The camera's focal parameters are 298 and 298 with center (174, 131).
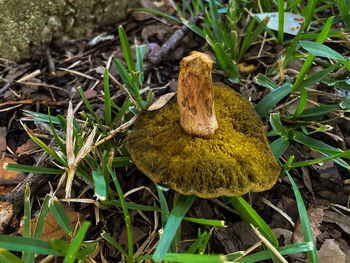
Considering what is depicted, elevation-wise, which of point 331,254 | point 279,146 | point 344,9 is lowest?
point 331,254

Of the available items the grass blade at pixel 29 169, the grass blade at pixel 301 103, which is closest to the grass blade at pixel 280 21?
the grass blade at pixel 301 103

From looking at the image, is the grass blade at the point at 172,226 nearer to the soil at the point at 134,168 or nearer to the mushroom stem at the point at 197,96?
the soil at the point at 134,168

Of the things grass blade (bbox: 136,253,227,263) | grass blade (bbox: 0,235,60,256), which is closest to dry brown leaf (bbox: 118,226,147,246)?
grass blade (bbox: 136,253,227,263)

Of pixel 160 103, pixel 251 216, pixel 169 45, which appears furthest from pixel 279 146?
pixel 169 45

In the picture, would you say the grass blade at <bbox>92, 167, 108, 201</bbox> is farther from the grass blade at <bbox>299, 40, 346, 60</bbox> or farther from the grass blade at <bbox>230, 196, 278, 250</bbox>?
the grass blade at <bbox>299, 40, 346, 60</bbox>

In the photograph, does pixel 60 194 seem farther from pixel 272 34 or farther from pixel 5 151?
pixel 272 34

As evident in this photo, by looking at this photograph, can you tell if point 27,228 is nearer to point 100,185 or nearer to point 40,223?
point 40,223
